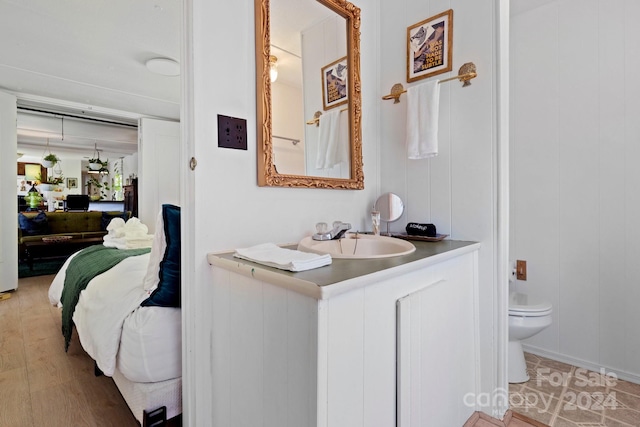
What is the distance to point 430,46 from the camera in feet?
5.18

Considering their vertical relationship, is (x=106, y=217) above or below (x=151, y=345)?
above

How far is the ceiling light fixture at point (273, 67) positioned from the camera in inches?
49.9

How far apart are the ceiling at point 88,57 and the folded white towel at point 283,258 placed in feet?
6.82

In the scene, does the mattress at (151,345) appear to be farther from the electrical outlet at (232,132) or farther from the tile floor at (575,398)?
the tile floor at (575,398)

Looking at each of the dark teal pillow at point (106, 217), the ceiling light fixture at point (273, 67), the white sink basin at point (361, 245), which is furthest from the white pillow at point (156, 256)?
the dark teal pillow at point (106, 217)

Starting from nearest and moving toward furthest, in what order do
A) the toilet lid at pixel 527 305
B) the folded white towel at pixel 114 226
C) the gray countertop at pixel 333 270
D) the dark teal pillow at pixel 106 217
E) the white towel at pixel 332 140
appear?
the gray countertop at pixel 333 270, the white towel at pixel 332 140, the toilet lid at pixel 527 305, the folded white towel at pixel 114 226, the dark teal pillow at pixel 106 217

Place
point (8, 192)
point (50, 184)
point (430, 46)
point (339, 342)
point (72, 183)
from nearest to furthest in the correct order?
point (339, 342), point (430, 46), point (8, 192), point (50, 184), point (72, 183)

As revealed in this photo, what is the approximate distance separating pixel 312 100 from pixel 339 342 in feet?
3.72

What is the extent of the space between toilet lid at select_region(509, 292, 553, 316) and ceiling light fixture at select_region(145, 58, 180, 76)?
348 cm

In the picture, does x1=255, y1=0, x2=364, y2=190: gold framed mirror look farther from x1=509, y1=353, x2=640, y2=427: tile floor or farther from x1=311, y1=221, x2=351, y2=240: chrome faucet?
x1=509, y1=353, x2=640, y2=427: tile floor

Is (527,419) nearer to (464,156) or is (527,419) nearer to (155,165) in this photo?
(464,156)

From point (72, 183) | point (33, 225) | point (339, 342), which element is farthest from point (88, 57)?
point (72, 183)

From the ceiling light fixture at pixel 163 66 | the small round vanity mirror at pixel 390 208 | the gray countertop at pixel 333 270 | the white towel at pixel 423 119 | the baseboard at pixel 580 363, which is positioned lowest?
the baseboard at pixel 580 363

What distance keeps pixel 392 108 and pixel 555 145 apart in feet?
3.86
